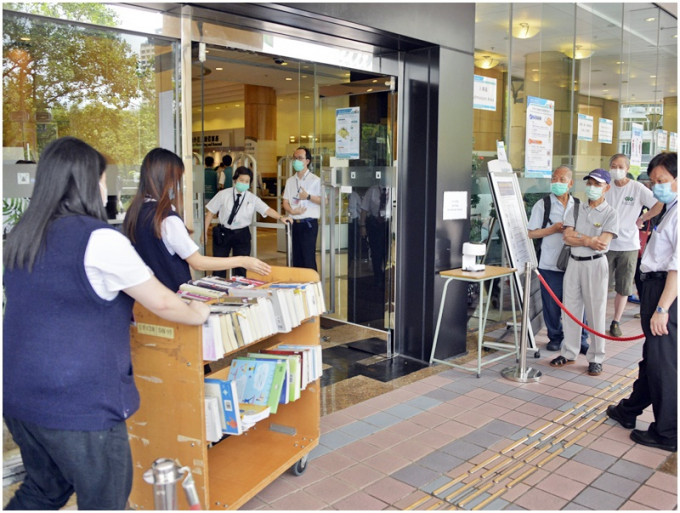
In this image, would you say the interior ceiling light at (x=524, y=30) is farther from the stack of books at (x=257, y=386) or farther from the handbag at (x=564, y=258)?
the stack of books at (x=257, y=386)

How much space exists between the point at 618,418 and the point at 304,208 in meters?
3.60

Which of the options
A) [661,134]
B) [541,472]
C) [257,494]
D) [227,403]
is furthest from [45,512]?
[661,134]

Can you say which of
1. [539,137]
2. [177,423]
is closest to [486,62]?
[539,137]

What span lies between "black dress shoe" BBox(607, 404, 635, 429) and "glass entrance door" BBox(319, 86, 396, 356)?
1.91 m

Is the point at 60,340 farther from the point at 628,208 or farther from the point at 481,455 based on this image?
the point at 628,208

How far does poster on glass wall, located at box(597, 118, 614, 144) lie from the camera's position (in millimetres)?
8664

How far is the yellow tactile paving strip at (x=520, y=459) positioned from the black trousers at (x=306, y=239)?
3.08m

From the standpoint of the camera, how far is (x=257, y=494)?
9.74ft

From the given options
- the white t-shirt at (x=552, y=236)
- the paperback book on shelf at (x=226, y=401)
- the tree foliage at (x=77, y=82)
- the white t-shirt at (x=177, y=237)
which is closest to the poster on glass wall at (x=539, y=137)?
the white t-shirt at (x=552, y=236)

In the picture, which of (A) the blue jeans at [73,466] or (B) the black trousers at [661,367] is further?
(B) the black trousers at [661,367]

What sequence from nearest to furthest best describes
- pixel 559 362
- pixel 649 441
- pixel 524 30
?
pixel 649 441
pixel 559 362
pixel 524 30

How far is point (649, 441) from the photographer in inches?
142

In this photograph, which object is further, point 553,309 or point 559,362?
point 553,309

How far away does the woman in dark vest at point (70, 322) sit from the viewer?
1.85 m
